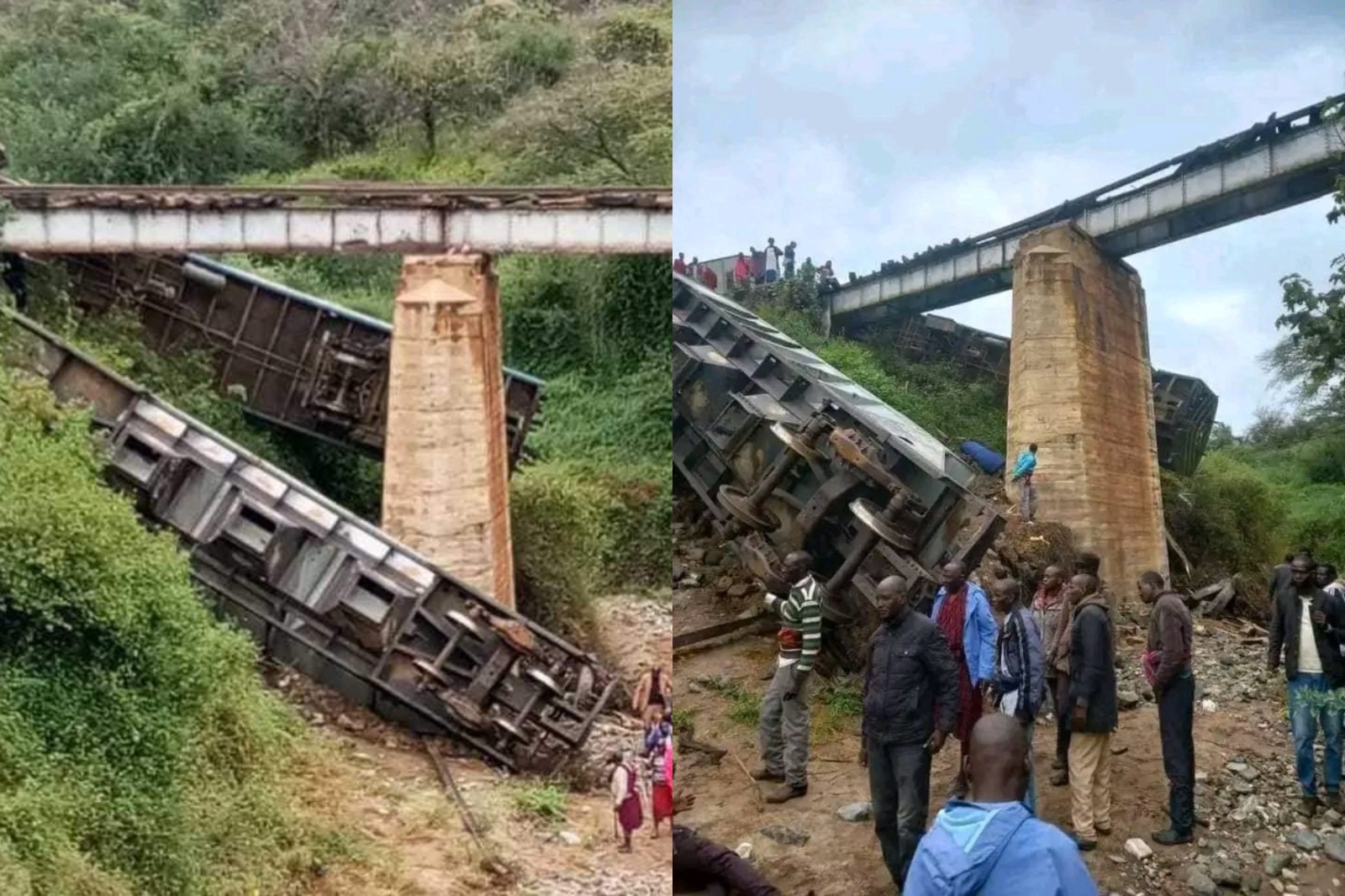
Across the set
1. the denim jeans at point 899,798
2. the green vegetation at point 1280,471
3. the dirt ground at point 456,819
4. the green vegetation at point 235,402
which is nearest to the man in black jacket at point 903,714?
the denim jeans at point 899,798

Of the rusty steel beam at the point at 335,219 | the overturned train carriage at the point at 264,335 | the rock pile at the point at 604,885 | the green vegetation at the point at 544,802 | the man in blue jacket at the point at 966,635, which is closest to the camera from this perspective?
the man in blue jacket at the point at 966,635

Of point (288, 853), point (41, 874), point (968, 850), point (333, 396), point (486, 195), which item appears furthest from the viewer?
point (333, 396)

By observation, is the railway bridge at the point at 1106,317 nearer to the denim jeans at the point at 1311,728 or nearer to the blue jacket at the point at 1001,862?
the denim jeans at the point at 1311,728

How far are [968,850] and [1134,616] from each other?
2.96ft

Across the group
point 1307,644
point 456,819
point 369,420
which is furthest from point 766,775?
point 369,420

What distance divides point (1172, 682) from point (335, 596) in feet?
8.80

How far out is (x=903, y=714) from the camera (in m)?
2.34

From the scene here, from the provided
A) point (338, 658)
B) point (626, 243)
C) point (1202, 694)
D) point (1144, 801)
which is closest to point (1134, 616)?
point (1202, 694)

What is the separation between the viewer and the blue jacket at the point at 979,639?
234 cm

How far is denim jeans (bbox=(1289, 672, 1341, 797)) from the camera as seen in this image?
2271 mm

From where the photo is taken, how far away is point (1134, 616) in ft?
7.70

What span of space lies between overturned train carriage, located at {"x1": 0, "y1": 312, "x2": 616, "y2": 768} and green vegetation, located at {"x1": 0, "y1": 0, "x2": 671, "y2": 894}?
13 centimetres

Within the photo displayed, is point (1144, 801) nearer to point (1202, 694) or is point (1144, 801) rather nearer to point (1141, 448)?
point (1202, 694)

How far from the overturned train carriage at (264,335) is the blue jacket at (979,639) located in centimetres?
200
